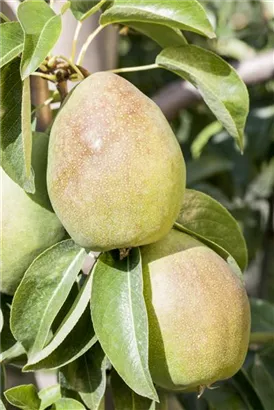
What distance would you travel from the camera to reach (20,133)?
78 cm

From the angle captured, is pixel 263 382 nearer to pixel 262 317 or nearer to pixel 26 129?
pixel 262 317

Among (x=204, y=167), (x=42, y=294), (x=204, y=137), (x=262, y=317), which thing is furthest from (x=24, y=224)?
(x=204, y=137)

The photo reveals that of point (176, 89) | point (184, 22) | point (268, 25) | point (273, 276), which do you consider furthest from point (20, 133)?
point (273, 276)

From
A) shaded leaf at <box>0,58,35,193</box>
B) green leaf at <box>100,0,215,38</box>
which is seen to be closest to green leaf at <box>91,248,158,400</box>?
shaded leaf at <box>0,58,35,193</box>

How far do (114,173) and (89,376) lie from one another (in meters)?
0.24

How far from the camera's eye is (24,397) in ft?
2.70

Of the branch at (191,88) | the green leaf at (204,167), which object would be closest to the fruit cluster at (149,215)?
the branch at (191,88)

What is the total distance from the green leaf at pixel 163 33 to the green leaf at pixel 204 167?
67 cm

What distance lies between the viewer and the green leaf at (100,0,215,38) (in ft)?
2.57

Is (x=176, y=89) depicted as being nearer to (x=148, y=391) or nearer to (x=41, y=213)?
(x=41, y=213)

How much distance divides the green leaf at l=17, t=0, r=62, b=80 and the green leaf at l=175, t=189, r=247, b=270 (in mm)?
245

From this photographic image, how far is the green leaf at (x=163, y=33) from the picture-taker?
91cm

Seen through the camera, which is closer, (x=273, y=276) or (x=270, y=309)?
(x=270, y=309)

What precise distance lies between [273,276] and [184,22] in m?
1.63
